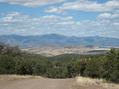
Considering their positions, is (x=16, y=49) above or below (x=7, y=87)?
below

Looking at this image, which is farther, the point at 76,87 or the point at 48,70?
the point at 48,70

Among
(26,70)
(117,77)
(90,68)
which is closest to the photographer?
(117,77)

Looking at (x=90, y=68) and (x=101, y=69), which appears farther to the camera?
(x=90, y=68)

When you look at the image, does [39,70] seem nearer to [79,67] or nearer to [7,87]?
[79,67]

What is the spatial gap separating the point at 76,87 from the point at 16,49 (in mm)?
61491

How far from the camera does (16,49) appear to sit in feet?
273

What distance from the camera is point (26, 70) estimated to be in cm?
5531

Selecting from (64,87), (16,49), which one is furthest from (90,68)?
(16,49)

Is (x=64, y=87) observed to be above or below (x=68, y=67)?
above

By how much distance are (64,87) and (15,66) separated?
1146 inches

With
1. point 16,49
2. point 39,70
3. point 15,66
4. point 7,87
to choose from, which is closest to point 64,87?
point 7,87

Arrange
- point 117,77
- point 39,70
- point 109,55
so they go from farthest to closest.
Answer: point 39,70 → point 109,55 → point 117,77

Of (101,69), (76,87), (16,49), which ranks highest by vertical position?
(76,87)

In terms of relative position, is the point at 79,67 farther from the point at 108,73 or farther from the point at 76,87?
the point at 76,87
